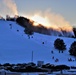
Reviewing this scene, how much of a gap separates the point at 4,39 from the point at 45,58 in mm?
30211

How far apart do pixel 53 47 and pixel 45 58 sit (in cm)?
1854

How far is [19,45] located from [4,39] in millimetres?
10947

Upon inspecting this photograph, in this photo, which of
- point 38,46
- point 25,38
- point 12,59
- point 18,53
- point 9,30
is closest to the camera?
point 12,59

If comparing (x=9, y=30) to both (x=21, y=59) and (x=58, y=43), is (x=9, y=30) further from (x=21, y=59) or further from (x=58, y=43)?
(x=21, y=59)

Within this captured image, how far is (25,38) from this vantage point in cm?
14250

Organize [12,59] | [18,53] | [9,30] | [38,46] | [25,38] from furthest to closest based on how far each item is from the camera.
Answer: [9,30] < [25,38] < [38,46] < [18,53] < [12,59]

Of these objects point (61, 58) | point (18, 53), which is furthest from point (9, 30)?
point (61, 58)

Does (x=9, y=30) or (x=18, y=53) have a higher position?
(x=9, y=30)

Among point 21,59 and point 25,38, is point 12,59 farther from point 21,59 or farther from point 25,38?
point 25,38

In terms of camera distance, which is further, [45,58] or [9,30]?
[9,30]

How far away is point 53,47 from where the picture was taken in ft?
440

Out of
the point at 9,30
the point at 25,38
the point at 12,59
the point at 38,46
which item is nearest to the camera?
the point at 12,59

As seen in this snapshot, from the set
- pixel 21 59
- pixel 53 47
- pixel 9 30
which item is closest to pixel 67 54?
pixel 53 47

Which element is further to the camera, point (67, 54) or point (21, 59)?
point (67, 54)
